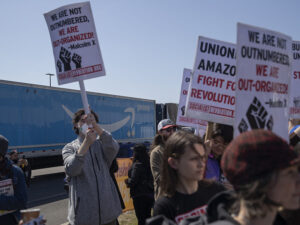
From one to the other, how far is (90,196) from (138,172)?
210 cm

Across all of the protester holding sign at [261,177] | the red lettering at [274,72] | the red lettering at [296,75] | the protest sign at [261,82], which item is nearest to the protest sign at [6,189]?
the protest sign at [261,82]

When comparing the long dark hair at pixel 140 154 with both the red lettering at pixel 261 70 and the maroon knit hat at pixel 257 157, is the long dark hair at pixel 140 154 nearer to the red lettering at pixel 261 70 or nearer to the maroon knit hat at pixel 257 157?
the red lettering at pixel 261 70

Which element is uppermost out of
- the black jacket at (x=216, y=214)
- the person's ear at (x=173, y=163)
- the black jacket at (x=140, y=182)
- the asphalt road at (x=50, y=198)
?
the person's ear at (x=173, y=163)

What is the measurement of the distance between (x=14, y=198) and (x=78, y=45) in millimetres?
1595

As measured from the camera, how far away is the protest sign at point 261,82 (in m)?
2.25

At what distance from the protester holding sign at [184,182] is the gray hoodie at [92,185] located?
111 centimetres

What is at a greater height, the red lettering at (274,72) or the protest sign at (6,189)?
the red lettering at (274,72)

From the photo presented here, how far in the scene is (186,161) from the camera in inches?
94.3

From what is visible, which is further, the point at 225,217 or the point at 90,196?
the point at 90,196

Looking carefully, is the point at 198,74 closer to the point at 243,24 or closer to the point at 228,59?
the point at 228,59

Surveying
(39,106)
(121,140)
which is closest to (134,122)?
(121,140)

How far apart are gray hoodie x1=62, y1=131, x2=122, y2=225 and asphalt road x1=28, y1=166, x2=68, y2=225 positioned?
4.29 meters

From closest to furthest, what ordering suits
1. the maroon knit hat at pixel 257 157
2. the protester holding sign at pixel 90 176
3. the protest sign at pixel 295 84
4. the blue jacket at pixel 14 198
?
the maroon knit hat at pixel 257 157, the blue jacket at pixel 14 198, the protester holding sign at pixel 90 176, the protest sign at pixel 295 84

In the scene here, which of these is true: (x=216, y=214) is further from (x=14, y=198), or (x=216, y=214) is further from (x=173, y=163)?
(x=14, y=198)
